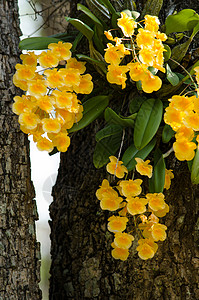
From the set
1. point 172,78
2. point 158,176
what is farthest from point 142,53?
point 158,176

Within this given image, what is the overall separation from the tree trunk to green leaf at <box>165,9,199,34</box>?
1.87 ft

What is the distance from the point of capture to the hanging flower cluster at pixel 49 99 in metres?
1.04

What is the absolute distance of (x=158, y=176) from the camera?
115cm

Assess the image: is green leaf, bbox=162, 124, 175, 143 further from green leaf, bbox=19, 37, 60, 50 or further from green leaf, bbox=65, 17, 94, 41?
green leaf, bbox=19, 37, 60, 50

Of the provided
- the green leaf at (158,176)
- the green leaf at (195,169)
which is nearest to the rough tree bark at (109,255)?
the green leaf at (158,176)

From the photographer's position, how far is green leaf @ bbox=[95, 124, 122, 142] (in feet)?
3.81

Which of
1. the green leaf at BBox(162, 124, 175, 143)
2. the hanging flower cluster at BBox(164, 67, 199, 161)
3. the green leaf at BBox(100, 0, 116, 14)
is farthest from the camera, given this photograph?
the green leaf at BBox(100, 0, 116, 14)

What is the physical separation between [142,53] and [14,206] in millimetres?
640

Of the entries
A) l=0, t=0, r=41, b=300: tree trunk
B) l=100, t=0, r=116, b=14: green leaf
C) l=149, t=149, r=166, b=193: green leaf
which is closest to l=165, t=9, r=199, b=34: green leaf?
l=100, t=0, r=116, b=14: green leaf

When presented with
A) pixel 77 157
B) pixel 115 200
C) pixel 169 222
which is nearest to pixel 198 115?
pixel 115 200

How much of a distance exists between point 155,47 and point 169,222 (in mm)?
611

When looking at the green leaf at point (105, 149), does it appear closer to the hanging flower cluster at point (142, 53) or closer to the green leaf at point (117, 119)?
the green leaf at point (117, 119)

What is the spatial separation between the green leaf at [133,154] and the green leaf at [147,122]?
80mm

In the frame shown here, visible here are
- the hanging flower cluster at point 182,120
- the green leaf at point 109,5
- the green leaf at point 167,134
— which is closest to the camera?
→ the hanging flower cluster at point 182,120
